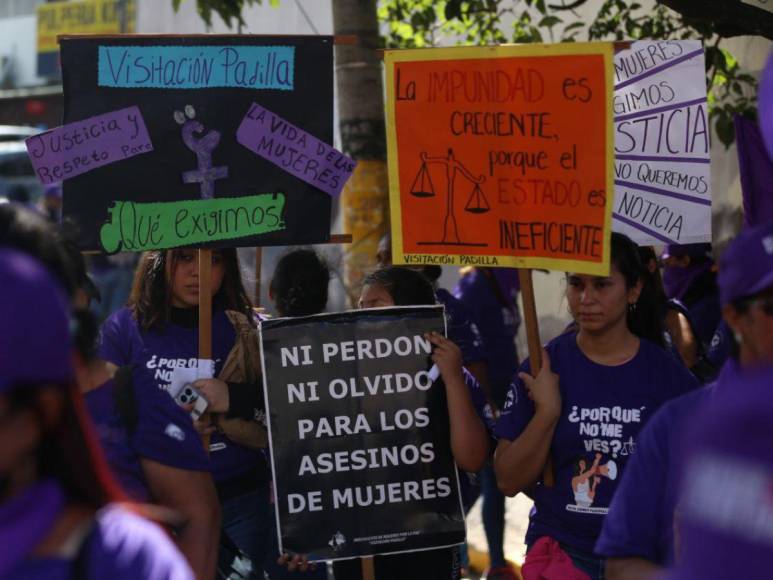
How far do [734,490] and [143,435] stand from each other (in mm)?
2114

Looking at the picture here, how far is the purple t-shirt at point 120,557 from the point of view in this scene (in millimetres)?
1869

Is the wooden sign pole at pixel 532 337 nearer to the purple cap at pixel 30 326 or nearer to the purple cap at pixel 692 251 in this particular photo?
the purple cap at pixel 692 251

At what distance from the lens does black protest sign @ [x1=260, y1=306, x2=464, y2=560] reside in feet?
15.0

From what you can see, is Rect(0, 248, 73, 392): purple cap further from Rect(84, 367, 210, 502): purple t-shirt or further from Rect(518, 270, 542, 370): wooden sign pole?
Rect(518, 270, 542, 370): wooden sign pole

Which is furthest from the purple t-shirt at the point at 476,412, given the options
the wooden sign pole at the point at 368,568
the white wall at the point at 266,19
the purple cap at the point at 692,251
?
the white wall at the point at 266,19

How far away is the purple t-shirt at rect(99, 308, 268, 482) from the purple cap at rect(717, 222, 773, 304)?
255 cm

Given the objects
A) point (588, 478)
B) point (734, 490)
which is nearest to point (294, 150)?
point (588, 478)

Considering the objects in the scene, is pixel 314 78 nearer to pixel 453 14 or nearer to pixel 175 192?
pixel 175 192

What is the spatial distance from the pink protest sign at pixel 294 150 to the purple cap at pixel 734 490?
3.61 meters

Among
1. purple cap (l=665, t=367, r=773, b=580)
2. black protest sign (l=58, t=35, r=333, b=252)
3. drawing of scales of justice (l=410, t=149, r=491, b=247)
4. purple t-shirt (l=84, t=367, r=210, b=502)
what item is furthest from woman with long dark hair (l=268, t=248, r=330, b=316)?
purple cap (l=665, t=367, r=773, b=580)

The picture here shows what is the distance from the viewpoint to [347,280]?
26.0ft

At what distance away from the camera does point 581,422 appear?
4070mm

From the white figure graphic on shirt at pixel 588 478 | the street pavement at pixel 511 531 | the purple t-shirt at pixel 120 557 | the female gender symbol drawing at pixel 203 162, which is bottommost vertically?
the street pavement at pixel 511 531

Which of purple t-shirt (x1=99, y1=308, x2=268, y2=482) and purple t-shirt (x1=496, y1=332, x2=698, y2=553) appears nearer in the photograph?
purple t-shirt (x1=496, y1=332, x2=698, y2=553)
